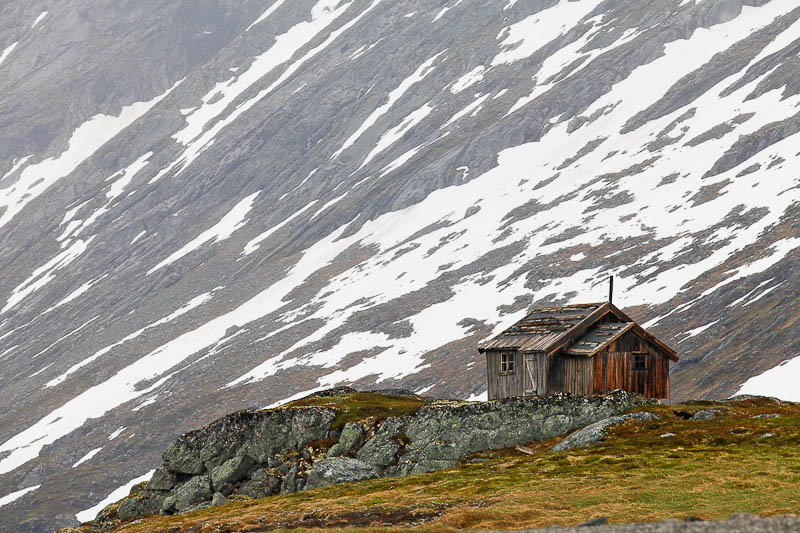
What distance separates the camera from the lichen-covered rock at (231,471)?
5081 centimetres

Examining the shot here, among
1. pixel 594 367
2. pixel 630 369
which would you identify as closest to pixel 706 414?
pixel 594 367

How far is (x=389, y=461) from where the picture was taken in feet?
152

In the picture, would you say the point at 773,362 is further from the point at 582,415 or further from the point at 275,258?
the point at 275,258

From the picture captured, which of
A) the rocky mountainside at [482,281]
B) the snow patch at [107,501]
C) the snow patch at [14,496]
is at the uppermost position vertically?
the rocky mountainside at [482,281]

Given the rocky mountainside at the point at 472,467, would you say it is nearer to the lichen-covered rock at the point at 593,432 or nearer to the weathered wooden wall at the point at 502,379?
the lichen-covered rock at the point at 593,432

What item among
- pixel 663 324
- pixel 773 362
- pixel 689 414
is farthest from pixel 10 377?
pixel 689 414

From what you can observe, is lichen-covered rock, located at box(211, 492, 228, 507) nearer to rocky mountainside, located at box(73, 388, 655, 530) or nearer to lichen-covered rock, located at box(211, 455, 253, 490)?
rocky mountainside, located at box(73, 388, 655, 530)

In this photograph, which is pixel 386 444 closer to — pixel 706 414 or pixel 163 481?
pixel 163 481

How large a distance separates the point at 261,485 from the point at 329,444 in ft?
15.2

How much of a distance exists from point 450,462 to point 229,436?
1649cm

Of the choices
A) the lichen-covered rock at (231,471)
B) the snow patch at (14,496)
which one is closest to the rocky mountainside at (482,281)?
the snow patch at (14,496)

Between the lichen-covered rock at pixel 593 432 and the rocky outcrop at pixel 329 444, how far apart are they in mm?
180

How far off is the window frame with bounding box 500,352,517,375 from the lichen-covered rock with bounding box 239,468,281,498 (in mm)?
14967

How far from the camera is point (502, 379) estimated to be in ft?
172
